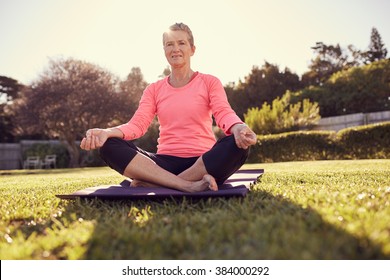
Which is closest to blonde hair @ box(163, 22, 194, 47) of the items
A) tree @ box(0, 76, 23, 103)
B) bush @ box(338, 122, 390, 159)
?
bush @ box(338, 122, 390, 159)

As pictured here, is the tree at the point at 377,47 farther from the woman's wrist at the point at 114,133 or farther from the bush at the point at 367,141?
the woman's wrist at the point at 114,133

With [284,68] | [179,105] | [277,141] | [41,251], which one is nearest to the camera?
[41,251]

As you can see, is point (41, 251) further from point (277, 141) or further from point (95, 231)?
point (277, 141)

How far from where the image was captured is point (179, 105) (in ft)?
9.80

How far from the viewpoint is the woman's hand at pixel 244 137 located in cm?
228

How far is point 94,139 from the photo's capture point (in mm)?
2434

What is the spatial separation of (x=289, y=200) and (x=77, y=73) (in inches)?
722

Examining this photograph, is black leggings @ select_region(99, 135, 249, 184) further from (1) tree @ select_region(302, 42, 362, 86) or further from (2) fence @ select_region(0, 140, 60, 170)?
(1) tree @ select_region(302, 42, 362, 86)

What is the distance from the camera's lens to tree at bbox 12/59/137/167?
17.5 meters

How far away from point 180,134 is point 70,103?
1606cm

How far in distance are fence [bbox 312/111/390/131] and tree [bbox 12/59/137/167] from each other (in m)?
9.82

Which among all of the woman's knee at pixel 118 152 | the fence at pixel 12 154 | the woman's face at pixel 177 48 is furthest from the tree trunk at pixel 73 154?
the woman's knee at pixel 118 152

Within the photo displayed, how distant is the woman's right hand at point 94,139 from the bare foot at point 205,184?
664 mm
